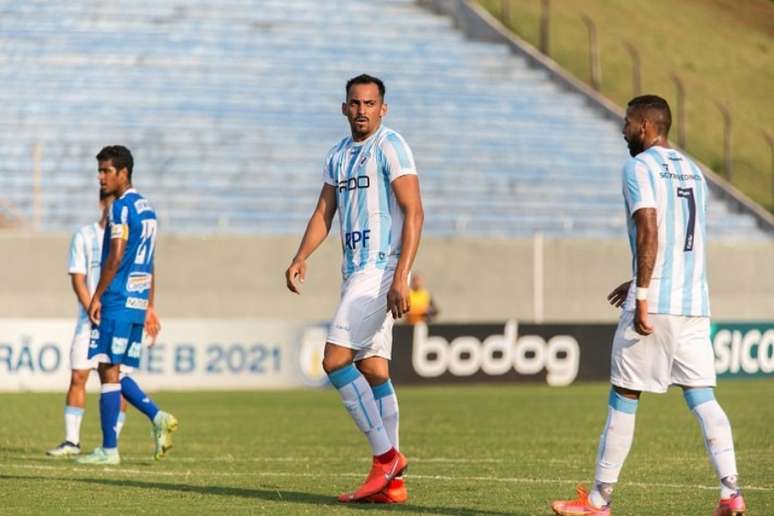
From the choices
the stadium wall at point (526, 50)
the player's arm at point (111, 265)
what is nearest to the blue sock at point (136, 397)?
the player's arm at point (111, 265)

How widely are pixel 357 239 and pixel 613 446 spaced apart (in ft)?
6.12

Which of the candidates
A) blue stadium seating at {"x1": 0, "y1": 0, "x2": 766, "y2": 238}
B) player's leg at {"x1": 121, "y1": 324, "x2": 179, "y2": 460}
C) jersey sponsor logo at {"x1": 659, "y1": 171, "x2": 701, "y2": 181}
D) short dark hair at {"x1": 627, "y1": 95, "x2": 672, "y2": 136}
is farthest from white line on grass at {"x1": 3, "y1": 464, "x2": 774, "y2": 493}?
blue stadium seating at {"x1": 0, "y1": 0, "x2": 766, "y2": 238}

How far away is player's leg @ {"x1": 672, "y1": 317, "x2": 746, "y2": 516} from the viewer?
820 centimetres

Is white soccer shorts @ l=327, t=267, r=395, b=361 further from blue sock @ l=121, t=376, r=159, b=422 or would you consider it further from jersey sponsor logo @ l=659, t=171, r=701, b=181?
blue sock @ l=121, t=376, r=159, b=422

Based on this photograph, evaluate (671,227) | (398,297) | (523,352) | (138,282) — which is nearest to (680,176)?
(671,227)

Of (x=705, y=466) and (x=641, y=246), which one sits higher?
(x=641, y=246)

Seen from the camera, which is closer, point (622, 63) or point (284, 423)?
point (284, 423)

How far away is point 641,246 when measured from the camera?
8.05 m

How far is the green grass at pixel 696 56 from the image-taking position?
3972cm

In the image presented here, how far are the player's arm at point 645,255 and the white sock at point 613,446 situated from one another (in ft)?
1.29

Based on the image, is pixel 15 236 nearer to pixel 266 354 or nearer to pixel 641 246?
pixel 266 354

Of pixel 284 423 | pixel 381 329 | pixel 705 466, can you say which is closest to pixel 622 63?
pixel 284 423

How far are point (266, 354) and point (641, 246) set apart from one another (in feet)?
54.1

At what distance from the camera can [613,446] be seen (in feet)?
26.9
